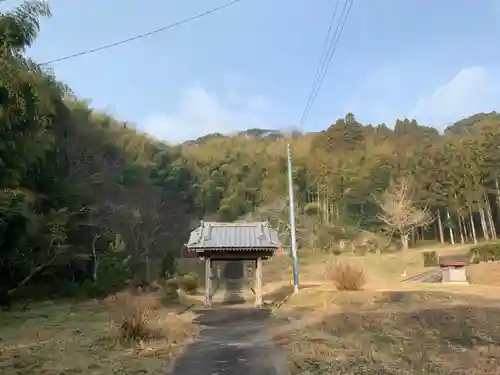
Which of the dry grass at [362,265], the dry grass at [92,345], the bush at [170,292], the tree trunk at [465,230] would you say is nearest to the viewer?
the dry grass at [92,345]

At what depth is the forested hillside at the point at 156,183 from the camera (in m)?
11.9

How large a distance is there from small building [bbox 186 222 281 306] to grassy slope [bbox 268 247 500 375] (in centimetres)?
150

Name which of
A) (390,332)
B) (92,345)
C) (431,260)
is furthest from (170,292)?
(431,260)

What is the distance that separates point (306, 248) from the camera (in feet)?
101

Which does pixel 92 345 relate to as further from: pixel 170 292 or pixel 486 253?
pixel 486 253

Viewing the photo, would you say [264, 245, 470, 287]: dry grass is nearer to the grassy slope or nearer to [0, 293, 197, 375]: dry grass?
the grassy slope

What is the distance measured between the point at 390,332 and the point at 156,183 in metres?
25.2

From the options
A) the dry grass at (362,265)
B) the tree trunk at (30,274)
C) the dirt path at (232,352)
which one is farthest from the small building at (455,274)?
the tree trunk at (30,274)

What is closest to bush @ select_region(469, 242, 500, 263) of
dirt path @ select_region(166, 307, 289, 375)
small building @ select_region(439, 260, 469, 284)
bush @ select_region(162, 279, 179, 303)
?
small building @ select_region(439, 260, 469, 284)

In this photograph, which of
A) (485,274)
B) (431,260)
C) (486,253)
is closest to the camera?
(485,274)

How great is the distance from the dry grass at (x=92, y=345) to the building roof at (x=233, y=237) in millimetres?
2891

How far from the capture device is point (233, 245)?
12.5 m

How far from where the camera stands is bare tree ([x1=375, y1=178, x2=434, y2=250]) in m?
29.9

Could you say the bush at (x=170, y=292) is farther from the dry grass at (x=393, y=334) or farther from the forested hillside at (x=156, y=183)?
the dry grass at (x=393, y=334)
